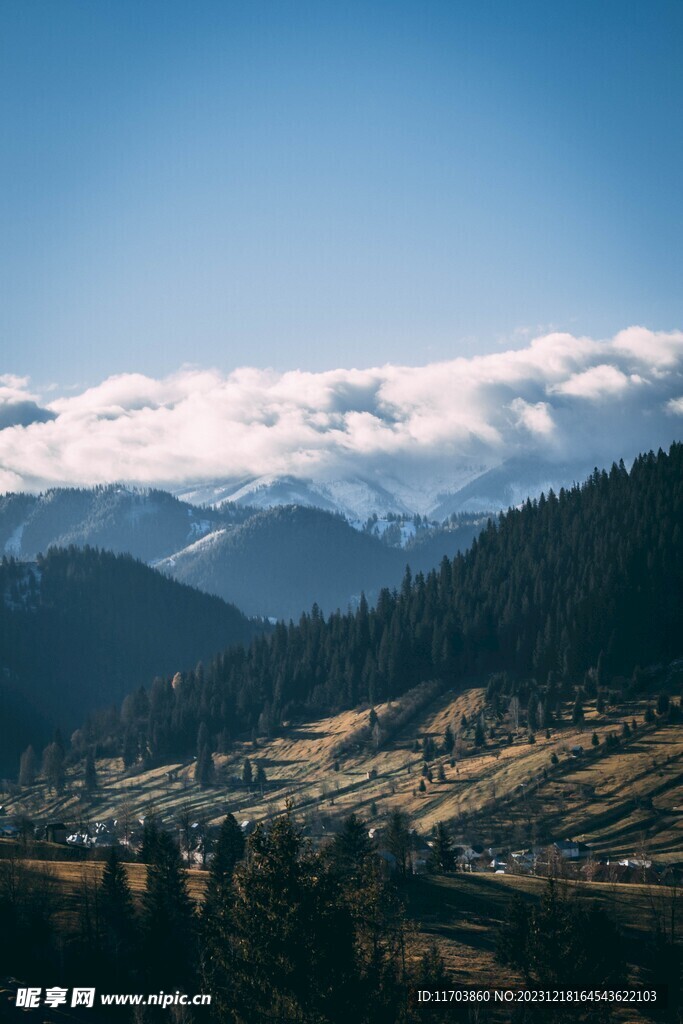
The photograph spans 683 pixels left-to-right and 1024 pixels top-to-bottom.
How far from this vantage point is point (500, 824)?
199750 mm

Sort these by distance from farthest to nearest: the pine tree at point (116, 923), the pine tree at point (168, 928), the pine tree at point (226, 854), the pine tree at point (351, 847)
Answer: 1. the pine tree at point (351, 847)
2. the pine tree at point (226, 854)
3. the pine tree at point (116, 923)
4. the pine tree at point (168, 928)

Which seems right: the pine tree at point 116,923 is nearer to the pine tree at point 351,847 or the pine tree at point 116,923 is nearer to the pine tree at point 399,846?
the pine tree at point 351,847

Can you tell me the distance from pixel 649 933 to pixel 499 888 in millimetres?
23897

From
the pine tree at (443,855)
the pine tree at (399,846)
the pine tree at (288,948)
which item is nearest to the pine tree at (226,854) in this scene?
the pine tree at (399,846)

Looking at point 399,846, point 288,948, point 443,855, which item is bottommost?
point 443,855

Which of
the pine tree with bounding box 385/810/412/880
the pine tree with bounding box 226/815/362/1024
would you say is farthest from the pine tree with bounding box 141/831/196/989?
Answer: the pine tree with bounding box 226/815/362/1024

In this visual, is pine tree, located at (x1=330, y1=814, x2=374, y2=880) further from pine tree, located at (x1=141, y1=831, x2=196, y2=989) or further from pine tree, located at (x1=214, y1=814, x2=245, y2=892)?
pine tree, located at (x1=141, y1=831, x2=196, y2=989)

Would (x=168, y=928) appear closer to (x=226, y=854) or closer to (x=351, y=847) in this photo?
(x=226, y=854)

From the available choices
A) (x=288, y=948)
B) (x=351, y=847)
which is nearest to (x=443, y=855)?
(x=351, y=847)

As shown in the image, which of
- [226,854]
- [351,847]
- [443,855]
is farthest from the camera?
[443,855]

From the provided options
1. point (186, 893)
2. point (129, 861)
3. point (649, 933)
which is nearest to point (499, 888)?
point (649, 933)

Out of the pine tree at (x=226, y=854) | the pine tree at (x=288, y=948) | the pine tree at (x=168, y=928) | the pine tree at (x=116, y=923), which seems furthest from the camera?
the pine tree at (x=226, y=854)

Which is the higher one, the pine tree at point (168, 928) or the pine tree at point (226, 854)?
the pine tree at point (226, 854)

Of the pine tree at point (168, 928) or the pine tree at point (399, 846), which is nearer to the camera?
the pine tree at point (168, 928)
